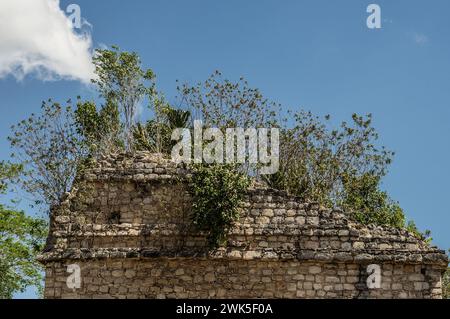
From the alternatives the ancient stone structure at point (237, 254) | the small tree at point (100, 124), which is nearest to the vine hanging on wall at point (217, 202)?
the ancient stone structure at point (237, 254)

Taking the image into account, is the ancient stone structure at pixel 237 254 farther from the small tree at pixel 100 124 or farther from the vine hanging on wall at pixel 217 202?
the small tree at pixel 100 124

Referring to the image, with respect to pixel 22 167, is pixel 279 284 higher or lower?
lower

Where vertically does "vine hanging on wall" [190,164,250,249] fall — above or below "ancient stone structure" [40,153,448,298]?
above

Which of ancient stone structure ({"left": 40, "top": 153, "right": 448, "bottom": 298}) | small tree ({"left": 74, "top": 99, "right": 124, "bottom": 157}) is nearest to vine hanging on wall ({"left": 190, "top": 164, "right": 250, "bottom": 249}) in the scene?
ancient stone structure ({"left": 40, "top": 153, "right": 448, "bottom": 298})

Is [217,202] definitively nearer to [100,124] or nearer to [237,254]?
[237,254]

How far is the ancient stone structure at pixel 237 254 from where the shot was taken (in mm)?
14883

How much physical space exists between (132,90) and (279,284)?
1264cm

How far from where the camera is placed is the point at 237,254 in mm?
14984

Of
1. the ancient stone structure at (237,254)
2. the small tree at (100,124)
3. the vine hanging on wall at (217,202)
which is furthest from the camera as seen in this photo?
the small tree at (100,124)

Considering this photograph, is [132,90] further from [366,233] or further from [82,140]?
[366,233]

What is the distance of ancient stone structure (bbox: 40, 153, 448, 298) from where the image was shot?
14.9 m

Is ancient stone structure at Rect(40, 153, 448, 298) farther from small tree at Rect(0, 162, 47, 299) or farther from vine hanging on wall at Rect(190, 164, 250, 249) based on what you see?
small tree at Rect(0, 162, 47, 299)
